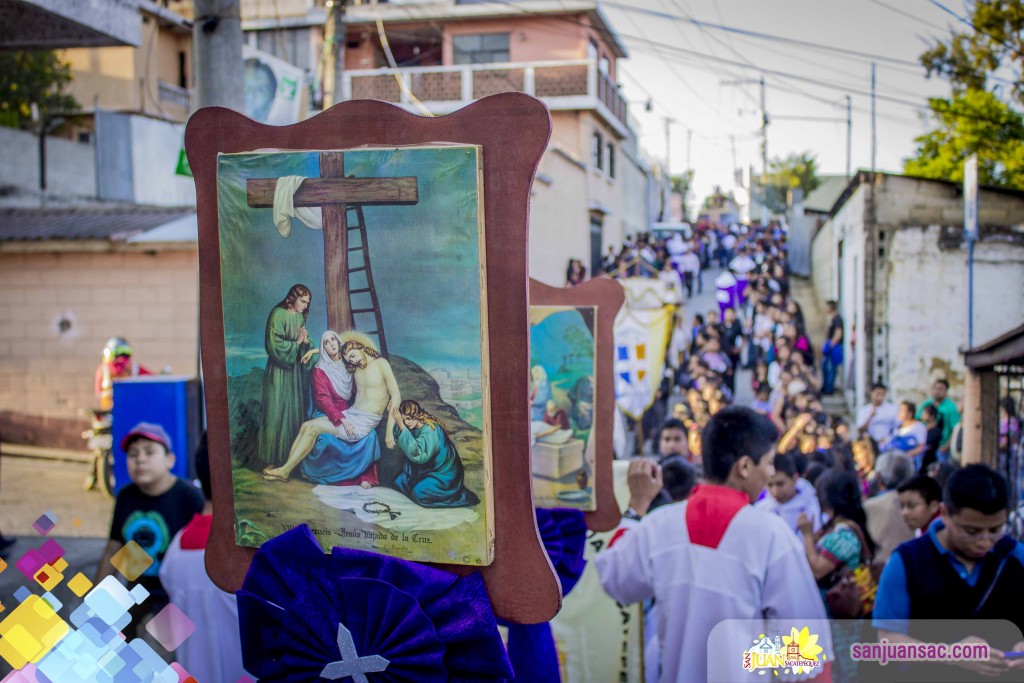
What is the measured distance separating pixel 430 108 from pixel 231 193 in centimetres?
1878

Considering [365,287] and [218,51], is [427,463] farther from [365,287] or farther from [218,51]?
[218,51]

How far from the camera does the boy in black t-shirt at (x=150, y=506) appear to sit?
4.05 meters

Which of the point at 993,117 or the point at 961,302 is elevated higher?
the point at 993,117

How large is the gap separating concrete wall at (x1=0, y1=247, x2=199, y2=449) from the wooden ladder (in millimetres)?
10040

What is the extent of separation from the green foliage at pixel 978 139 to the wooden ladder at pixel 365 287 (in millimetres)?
8956

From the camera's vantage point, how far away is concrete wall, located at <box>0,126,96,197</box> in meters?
16.4

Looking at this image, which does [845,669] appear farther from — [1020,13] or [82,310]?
[82,310]

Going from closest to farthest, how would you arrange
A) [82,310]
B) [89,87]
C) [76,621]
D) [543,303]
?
1. [76,621]
2. [543,303]
3. [82,310]
4. [89,87]

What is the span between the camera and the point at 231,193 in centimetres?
199

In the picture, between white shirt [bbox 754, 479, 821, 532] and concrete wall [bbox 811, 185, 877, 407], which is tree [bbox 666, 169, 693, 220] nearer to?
concrete wall [bbox 811, 185, 877, 407]

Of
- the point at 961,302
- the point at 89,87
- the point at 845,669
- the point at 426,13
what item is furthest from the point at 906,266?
the point at 89,87

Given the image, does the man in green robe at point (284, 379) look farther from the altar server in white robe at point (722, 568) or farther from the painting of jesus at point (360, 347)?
the altar server in white robe at point (722, 568)

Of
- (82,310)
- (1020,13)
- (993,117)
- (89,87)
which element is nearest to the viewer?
(1020,13)

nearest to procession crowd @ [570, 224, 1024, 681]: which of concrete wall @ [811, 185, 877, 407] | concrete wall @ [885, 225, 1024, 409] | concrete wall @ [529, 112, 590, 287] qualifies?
concrete wall @ [885, 225, 1024, 409]
